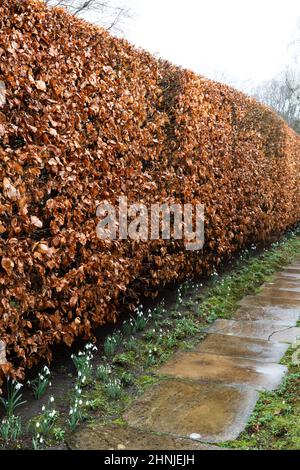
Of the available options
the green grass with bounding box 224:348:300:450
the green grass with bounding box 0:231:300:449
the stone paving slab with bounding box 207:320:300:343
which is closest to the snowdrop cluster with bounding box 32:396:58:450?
the green grass with bounding box 0:231:300:449

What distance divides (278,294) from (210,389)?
324cm

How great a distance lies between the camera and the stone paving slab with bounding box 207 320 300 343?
456cm

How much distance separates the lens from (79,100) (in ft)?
11.7

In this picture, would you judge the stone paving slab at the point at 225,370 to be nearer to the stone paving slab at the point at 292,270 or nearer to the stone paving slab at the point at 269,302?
the stone paving slab at the point at 269,302

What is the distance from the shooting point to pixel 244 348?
422cm

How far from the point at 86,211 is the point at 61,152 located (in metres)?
0.54

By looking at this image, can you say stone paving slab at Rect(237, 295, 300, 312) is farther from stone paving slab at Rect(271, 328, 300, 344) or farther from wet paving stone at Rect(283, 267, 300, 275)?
wet paving stone at Rect(283, 267, 300, 275)

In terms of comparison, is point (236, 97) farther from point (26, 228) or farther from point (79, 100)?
point (26, 228)

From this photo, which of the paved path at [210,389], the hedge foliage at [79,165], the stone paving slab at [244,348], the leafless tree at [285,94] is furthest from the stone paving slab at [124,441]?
the leafless tree at [285,94]

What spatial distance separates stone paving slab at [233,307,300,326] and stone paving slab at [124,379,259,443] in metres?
1.85

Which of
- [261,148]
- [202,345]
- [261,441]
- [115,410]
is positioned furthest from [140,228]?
[261,148]

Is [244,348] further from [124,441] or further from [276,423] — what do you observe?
[124,441]

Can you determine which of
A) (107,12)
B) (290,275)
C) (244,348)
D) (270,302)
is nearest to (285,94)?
(107,12)

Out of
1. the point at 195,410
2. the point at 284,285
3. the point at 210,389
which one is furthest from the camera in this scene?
the point at 284,285
